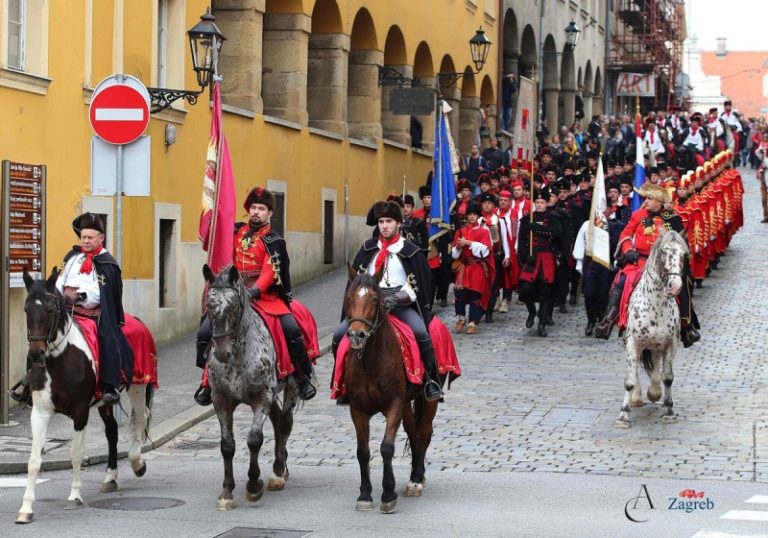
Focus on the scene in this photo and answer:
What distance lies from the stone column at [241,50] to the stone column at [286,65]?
83.0 inches

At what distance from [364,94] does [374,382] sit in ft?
70.2

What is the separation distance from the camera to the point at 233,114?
23859 millimetres

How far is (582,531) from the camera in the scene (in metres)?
10.4

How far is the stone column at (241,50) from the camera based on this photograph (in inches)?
984

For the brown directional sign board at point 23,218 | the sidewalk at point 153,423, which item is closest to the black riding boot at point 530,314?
the sidewalk at point 153,423

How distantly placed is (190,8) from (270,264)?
33.8ft

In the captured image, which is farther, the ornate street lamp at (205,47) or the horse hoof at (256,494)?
the ornate street lamp at (205,47)

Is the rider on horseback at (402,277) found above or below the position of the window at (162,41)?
below

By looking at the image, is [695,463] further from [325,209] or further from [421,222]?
[325,209]

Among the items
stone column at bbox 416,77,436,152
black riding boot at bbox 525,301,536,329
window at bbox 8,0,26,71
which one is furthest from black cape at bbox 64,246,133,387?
stone column at bbox 416,77,436,152

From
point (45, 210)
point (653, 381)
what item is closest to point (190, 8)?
point (45, 210)

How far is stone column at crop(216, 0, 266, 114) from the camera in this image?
2498 cm

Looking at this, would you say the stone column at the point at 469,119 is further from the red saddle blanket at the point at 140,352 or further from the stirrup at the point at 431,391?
the stirrup at the point at 431,391

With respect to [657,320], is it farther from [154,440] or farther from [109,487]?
[109,487]
